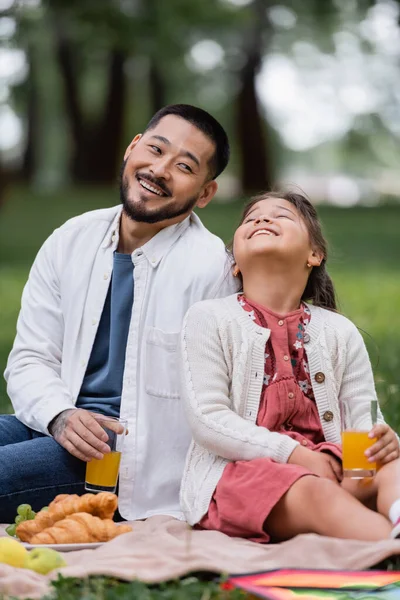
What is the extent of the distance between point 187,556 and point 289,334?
1.09 meters

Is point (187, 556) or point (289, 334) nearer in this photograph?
point (187, 556)

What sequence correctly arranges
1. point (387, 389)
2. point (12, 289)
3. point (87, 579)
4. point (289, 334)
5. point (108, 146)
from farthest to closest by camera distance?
point (108, 146)
point (12, 289)
point (387, 389)
point (289, 334)
point (87, 579)

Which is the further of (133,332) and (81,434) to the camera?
(133,332)

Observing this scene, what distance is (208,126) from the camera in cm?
443

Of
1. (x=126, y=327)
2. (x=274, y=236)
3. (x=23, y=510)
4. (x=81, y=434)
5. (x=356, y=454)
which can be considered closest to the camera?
(x=356, y=454)

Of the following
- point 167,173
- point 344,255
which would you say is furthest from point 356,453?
point 344,255

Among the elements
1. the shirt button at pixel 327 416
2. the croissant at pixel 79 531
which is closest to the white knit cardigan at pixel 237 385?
the shirt button at pixel 327 416

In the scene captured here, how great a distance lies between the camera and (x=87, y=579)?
301cm

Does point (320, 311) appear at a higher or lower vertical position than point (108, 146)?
higher

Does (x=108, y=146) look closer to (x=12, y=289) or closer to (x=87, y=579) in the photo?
(x=12, y=289)

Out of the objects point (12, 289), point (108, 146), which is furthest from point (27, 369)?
point (108, 146)

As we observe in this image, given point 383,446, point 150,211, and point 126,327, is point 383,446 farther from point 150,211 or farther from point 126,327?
point 150,211

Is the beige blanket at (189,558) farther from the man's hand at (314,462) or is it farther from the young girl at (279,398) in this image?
the man's hand at (314,462)

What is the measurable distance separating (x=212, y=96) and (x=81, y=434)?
35.9 m
